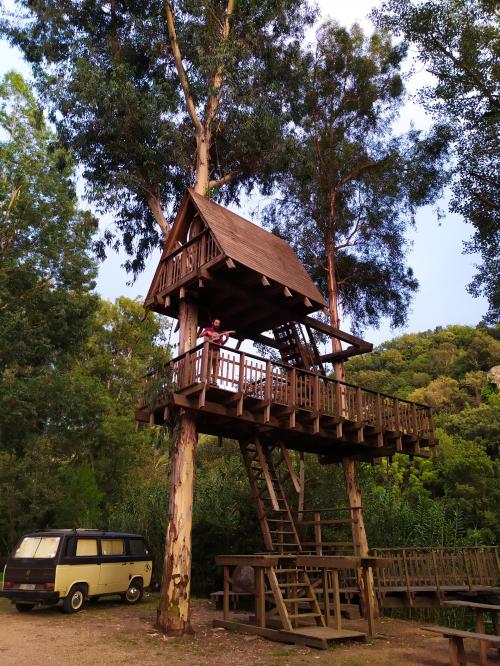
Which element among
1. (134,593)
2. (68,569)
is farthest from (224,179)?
(134,593)

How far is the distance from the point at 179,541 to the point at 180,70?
14868 millimetres

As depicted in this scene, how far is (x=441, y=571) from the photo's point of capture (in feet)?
49.5

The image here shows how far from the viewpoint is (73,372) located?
33.4 metres

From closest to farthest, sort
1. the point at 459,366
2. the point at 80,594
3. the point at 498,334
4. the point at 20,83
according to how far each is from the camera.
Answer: the point at 80,594 < the point at 20,83 < the point at 459,366 < the point at 498,334

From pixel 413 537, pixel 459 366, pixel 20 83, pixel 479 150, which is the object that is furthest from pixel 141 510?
pixel 459 366

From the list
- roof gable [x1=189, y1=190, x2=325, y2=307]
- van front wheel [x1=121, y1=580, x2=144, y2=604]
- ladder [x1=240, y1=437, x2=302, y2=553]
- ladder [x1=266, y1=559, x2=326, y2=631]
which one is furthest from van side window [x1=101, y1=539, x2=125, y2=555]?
roof gable [x1=189, y1=190, x2=325, y2=307]

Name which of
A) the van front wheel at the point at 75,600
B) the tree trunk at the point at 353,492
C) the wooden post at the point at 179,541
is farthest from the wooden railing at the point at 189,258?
the van front wheel at the point at 75,600

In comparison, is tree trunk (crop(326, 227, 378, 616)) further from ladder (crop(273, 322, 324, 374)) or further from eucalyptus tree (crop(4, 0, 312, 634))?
eucalyptus tree (crop(4, 0, 312, 634))

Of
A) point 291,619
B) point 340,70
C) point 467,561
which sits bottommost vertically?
point 291,619

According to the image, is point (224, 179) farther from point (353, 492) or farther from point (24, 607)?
point (24, 607)

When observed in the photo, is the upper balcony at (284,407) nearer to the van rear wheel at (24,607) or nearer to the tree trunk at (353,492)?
the tree trunk at (353,492)

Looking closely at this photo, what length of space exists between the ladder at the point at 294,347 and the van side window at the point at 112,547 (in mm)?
7107

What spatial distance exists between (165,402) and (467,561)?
10315 mm

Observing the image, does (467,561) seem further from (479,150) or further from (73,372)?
(73,372)
